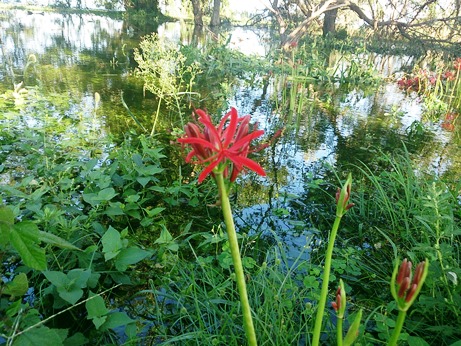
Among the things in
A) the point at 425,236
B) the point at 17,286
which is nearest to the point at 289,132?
the point at 425,236

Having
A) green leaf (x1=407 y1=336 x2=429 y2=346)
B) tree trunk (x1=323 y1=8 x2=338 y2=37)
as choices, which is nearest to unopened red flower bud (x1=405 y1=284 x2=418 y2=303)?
green leaf (x1=407 y1=336 x2=429 y2=346)

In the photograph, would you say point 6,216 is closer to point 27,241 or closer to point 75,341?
point 27,241

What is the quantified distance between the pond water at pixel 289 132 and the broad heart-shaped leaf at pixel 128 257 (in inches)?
38.4

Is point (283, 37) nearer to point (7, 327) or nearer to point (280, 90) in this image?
→ point (280, 90)

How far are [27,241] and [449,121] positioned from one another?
6.19 metres

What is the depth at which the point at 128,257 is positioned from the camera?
75.1 inches

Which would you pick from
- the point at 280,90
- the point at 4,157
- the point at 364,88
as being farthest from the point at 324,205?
the point at 364,88

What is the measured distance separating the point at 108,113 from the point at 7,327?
4.21m

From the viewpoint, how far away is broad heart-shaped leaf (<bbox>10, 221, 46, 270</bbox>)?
3.62 ft

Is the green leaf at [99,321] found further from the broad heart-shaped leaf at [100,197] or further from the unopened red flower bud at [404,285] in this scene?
the unopened red flower bud at [404,285]

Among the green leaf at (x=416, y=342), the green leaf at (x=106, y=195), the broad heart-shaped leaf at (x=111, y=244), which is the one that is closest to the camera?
the green leaf at (x=416, y=342)

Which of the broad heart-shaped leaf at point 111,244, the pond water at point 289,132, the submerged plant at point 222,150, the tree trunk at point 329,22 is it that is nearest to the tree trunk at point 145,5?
the tree trunk at point 329,22

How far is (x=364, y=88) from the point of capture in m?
8.04

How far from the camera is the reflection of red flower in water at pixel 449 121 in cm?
546
